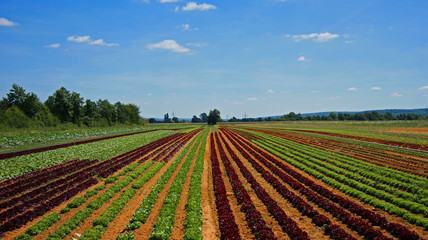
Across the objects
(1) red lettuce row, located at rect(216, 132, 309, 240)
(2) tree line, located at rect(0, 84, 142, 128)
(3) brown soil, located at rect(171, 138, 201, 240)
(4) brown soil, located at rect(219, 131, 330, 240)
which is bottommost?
(4) brown soil, located at rect(219, 131, 330, 240)

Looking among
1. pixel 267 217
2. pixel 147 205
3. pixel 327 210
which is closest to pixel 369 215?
pixel 327 210

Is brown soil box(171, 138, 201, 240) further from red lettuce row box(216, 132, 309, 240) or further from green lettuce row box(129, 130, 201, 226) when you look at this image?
red lettuce row box(216, 132, 309, 240)

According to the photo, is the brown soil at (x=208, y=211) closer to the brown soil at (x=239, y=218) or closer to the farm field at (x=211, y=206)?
the farm field at (x=211, y=206)

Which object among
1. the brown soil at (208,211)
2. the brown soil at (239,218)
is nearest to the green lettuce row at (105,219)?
the brown soil at (208,211)

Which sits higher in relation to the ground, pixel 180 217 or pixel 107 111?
pixel 107 111

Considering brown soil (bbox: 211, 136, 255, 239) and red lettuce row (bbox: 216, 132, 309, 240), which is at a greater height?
red lettuce row (bbox: 216, 132, 309, 240)

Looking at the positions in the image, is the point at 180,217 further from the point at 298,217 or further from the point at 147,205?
the point at 298,217

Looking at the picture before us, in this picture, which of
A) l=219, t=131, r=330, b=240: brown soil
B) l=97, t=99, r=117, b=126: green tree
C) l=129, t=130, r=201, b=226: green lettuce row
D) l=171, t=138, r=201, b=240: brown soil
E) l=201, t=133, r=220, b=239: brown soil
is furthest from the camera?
l=97, t=99, r=117, b=126: green tree

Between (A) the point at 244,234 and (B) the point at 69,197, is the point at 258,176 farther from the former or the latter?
(B) the point at 69,197

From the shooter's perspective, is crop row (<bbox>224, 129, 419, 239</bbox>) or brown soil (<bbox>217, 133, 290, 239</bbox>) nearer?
crop row (<bbox>224, 129, 419, 239</bbox>)

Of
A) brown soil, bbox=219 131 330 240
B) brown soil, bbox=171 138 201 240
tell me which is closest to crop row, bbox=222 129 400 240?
brown soil, bbox=219 131 330 240

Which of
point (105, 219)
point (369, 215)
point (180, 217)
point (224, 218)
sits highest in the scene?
point (105, 219)

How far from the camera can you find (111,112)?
10675cm

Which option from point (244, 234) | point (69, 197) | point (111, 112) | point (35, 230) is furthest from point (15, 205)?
point (111, 112)
